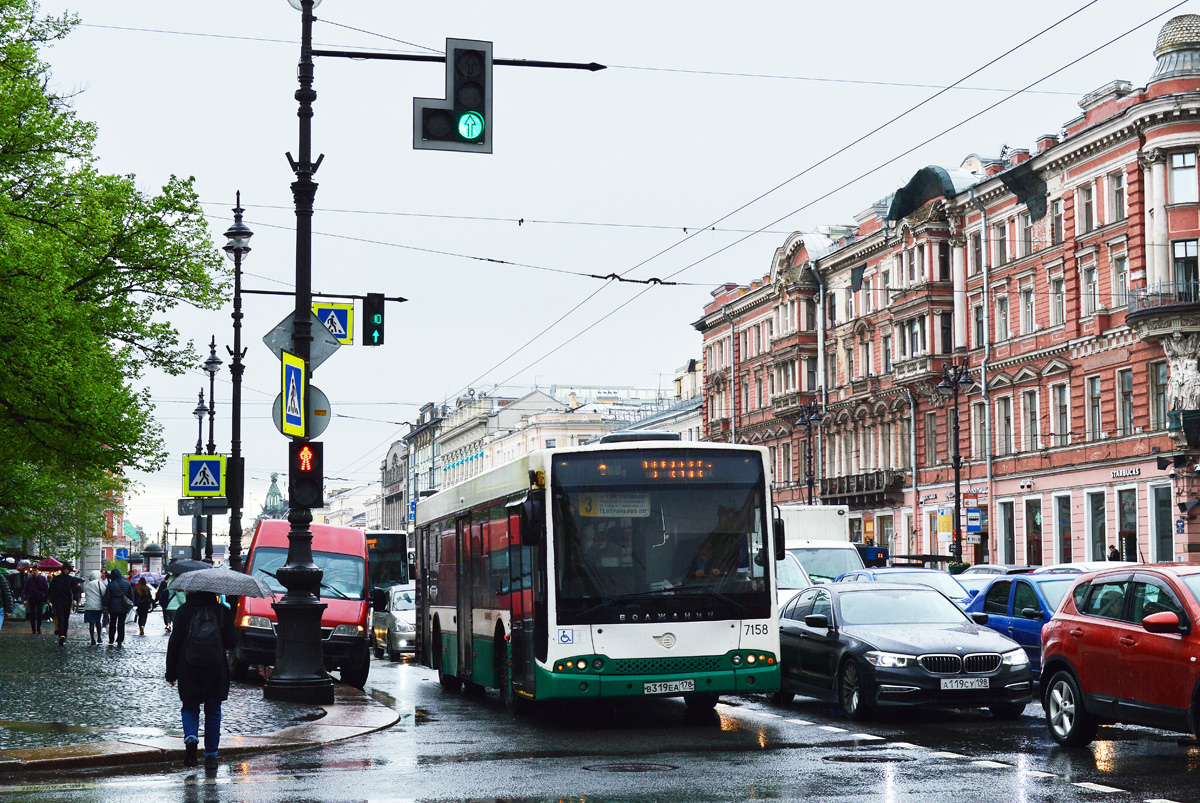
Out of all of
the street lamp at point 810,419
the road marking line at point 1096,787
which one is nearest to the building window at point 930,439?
the street lamp at point 810,419

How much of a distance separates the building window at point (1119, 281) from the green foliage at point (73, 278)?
30.5 m

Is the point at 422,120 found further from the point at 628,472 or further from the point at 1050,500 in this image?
the point at 1050,500

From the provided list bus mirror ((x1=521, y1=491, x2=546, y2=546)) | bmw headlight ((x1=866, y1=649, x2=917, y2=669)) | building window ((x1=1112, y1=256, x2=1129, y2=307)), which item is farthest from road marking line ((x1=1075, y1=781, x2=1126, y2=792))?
building window ((x1=1112, y1=256, x2=1129, y2=307))

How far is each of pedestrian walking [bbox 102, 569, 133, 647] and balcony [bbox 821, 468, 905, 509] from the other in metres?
39.8

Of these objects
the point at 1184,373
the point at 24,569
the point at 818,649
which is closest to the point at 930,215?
the point at 1184,373

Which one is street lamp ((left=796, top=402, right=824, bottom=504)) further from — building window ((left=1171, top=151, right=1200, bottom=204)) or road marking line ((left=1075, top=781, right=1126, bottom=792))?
road marking line ((left=1075, top=781, right=1126, bottom=792))

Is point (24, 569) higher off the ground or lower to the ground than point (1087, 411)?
lower

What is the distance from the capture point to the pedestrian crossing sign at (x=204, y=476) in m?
30.5

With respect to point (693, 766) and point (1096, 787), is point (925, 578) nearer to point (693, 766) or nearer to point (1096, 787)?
point (693, 766)

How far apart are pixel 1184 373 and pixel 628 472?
1448 inches

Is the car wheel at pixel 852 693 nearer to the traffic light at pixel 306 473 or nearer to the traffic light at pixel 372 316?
the traffic light at pixel 306 473

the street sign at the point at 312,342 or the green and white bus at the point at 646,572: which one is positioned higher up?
the street sign at the point at 312,342

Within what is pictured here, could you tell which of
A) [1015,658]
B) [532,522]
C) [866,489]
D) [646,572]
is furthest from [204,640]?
[866,489]

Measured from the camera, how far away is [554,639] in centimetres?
1583
